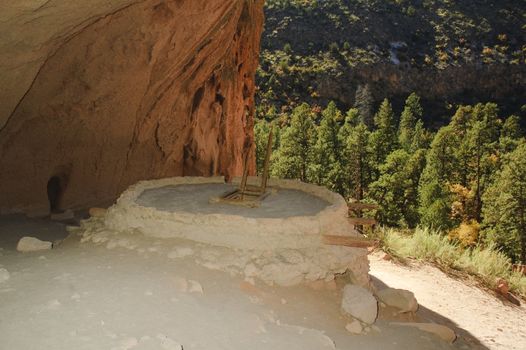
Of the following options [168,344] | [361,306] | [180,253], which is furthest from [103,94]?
[361,306]

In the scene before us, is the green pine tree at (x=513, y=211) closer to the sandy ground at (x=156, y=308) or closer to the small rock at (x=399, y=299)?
the small rock at (x=399, y=299)

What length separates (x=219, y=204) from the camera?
24.0 ft

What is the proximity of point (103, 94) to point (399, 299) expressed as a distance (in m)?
8.34

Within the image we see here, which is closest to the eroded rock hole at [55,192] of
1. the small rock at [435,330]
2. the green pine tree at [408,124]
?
the small rock at [435,330]

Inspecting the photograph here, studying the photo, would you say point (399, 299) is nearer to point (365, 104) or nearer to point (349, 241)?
point (349, 241)

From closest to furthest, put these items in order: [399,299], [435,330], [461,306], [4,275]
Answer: [4,275] → [435,330] → [399,299] → [461,306]

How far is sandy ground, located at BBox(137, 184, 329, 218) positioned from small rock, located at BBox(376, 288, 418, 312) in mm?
1771

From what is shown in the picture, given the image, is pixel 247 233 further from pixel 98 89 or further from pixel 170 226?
pixel 98 89

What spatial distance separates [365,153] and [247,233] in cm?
2439

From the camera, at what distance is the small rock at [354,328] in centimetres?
494

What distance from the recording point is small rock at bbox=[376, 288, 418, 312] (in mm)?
6070

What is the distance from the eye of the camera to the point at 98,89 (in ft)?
31.7

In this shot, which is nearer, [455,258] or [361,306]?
[361,306]

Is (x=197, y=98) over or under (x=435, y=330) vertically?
over
